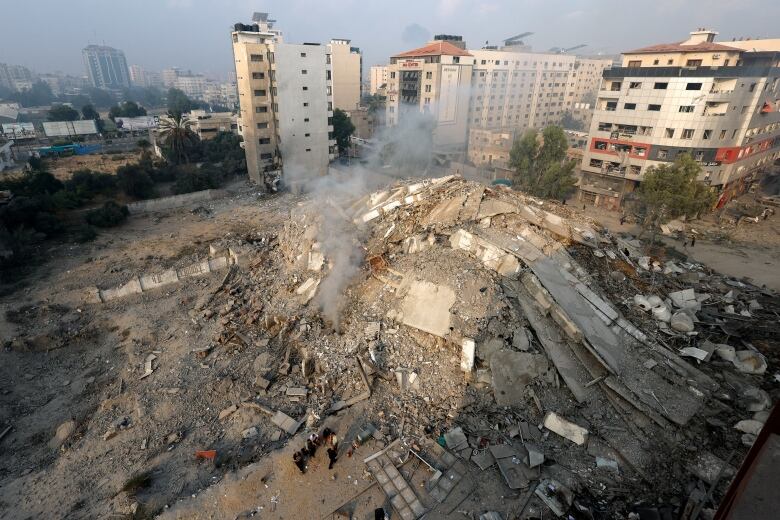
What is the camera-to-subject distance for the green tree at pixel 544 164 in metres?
20.8

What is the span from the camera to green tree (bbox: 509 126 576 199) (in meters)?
20.8

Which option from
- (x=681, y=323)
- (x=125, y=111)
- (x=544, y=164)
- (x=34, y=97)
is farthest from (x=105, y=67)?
(x=681, y=323)

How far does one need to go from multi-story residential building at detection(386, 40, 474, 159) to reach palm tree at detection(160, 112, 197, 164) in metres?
17.9

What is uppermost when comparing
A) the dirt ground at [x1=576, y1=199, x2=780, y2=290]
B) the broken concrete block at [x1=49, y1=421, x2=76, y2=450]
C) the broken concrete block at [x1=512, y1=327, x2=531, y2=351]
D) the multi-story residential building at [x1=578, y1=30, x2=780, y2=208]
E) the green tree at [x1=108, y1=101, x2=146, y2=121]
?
the multi-story residential building at [x1=578, y1=30, x2=780, y2=208]

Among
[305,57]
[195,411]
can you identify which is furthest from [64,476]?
[305,57]

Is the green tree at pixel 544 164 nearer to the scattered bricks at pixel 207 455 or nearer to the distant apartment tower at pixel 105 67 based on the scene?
the scattered bricks at pixel 207 455

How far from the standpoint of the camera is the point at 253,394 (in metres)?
8.78

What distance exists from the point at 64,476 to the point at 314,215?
8870 mm

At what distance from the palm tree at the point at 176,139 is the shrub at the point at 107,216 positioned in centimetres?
1156

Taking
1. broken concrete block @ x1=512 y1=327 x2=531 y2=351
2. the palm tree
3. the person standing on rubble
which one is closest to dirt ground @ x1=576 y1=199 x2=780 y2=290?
broken concrete block @ x1=512 y1=327 x2=531 y2=351

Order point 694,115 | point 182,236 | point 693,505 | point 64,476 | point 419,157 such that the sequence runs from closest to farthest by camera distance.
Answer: point 693,505, point 64,476, point 182,236, point 694,115, point 419,157

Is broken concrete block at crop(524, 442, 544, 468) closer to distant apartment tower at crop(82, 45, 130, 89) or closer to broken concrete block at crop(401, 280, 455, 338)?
broken concrete block at crop(401, 280, 455, 338)

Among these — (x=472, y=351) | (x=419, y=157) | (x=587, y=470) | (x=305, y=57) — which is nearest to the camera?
(x=587, y=470)

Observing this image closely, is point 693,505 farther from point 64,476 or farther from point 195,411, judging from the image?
point 64,476
